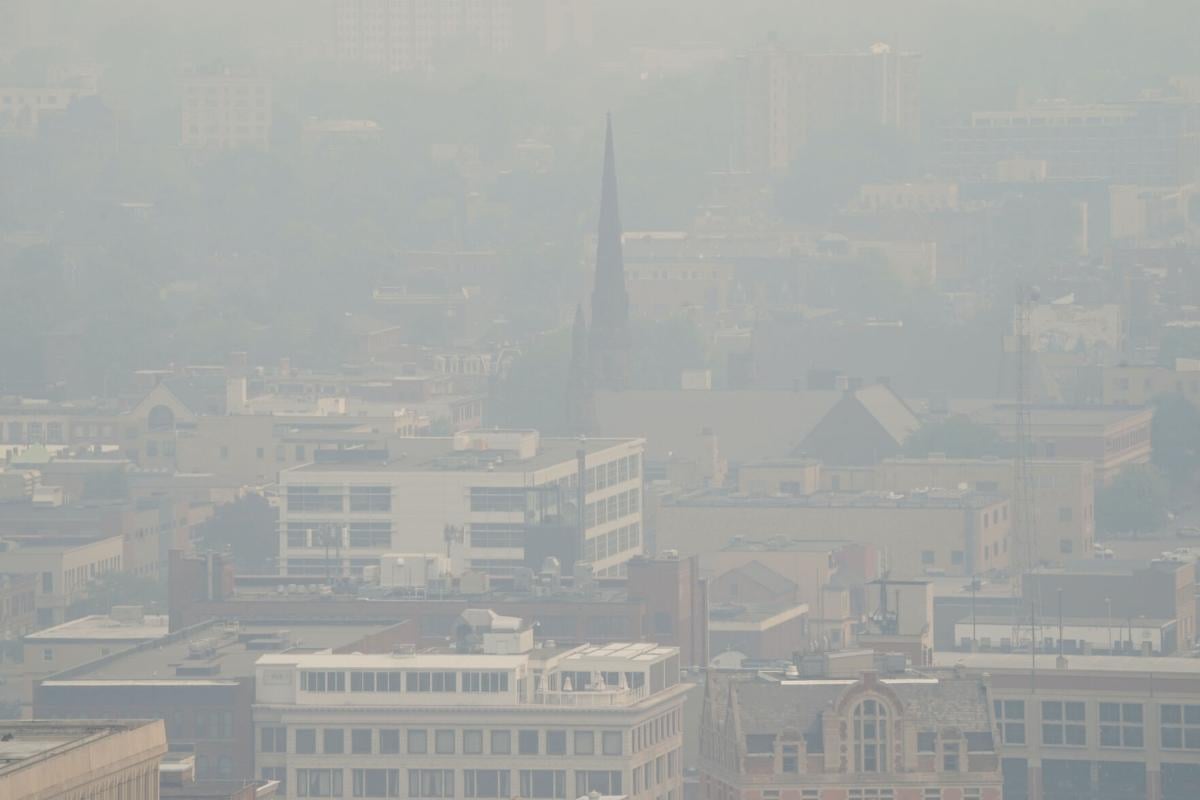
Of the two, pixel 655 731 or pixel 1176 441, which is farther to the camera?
pixel 1176 441

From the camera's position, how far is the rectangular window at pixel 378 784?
80750 millimetres

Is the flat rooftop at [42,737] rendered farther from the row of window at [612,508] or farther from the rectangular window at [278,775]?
the row of window at [612,508]

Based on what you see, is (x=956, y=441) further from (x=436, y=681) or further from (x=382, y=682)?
(x=382, y=682)

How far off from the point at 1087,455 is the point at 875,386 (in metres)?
19.2

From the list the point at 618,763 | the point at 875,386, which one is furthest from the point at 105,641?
the point at 875,386

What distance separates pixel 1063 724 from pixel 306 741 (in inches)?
478

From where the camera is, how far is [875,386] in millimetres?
164125

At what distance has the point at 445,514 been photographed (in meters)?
118

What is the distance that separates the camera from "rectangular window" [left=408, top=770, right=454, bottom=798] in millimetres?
80688

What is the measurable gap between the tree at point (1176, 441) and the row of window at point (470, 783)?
240 ft

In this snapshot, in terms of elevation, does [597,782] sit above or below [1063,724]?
below

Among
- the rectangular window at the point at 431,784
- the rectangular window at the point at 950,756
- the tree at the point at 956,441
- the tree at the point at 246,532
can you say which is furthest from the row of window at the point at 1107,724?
the tree at the point at 956,441

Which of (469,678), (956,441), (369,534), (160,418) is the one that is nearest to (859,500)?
(956,441)

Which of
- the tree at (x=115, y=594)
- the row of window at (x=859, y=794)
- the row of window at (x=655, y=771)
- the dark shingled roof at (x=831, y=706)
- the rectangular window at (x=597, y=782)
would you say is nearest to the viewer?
the row of window at (x=859, y=794)
